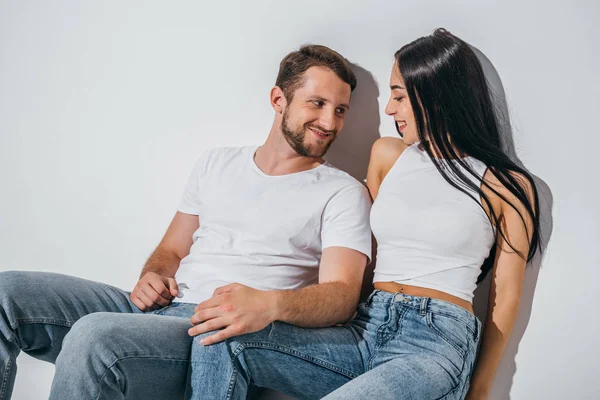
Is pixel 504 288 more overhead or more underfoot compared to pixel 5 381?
more overhead

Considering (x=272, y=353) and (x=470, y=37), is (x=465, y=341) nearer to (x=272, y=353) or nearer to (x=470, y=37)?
(x=272, y=353)

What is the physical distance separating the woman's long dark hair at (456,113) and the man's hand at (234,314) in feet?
2.13

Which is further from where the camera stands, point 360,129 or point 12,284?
point 360,129

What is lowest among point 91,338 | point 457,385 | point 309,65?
point 457,385

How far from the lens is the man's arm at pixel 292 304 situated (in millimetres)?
1529

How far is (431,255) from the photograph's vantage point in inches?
70.1

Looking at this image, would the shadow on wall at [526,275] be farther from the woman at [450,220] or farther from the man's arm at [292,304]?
the man's arm at [292,304]

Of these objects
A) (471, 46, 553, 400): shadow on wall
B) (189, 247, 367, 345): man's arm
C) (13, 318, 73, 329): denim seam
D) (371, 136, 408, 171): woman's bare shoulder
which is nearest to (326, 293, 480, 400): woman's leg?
(189, 247, 367, 345): man's arm

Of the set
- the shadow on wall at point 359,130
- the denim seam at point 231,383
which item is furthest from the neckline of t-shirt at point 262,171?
the denim seam at point 231,383

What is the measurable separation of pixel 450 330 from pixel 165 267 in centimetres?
97

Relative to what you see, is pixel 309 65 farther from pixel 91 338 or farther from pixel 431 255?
pixel 91 338

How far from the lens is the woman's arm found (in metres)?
1.76

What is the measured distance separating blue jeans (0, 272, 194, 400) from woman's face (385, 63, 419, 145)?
841mm

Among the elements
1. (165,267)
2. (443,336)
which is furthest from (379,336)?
(165,267)
